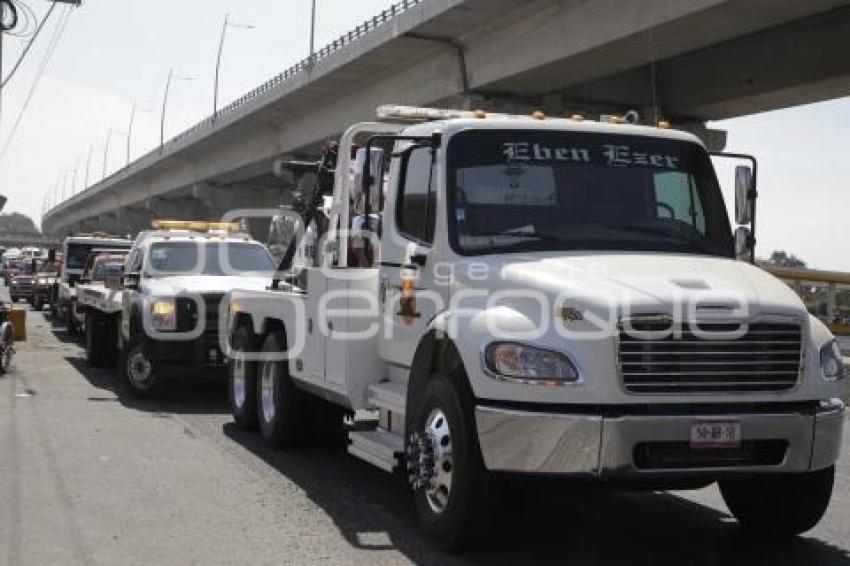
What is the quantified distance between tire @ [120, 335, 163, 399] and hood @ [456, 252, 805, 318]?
752 centimetres

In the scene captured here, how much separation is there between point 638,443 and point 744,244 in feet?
6.84

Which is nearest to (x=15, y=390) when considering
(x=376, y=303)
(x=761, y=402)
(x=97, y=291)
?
(x=97, y=291)

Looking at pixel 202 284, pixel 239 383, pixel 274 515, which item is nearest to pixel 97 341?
pixel 202 284

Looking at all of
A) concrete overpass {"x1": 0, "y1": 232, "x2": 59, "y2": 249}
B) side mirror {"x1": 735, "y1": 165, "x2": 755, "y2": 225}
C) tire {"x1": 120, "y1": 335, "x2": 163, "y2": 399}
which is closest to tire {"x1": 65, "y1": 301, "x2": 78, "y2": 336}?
tire {"x1": 120, "y1": 335, "x2": 163, "y2": 399}

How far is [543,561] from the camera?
593cm

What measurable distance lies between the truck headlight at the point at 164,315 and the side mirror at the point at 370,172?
6.18 m

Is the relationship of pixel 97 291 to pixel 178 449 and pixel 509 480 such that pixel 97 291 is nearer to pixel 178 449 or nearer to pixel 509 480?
pixel 178 449

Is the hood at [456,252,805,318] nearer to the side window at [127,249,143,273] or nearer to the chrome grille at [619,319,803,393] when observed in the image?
the chrome grille at [619,319,803,393]

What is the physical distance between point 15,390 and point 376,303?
7.70 meters

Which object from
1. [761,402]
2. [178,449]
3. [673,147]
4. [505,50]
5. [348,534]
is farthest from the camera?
[505,50]

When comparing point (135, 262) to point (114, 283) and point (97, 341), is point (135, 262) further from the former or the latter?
point (97, 341)

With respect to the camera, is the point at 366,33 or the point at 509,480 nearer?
the point at 509,480

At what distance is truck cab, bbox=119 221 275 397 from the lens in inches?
496

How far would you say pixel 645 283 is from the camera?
573 cm
